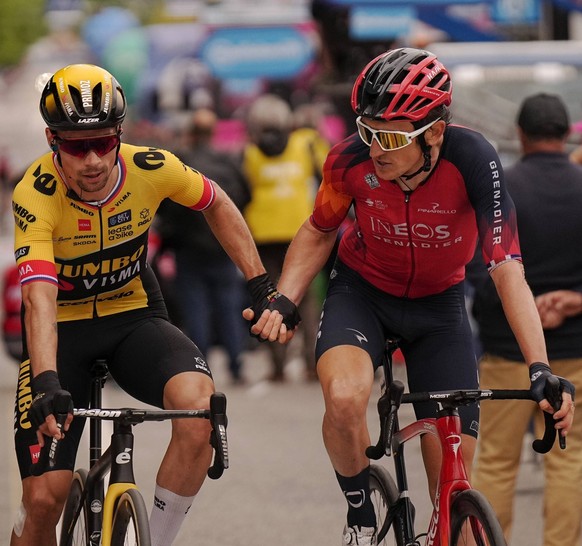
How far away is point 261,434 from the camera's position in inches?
465

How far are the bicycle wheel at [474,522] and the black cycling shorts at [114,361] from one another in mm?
1126

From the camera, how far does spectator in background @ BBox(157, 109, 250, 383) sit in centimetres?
1355

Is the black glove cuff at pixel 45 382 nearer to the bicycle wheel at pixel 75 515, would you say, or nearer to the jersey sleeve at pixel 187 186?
the bicycle wheel at pixel 75 515

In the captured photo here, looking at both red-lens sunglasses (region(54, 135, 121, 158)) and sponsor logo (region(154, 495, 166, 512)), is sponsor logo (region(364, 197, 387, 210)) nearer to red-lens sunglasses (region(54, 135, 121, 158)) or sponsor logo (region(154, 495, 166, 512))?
red-lens sunglasses (region(54, 135, 121, 158))

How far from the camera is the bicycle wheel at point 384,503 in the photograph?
6.14 meters

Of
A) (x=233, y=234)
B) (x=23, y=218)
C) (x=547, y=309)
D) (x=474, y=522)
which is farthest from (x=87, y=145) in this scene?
(x=547, y=309)

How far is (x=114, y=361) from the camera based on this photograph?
616 centimetres

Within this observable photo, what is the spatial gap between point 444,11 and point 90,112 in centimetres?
1294

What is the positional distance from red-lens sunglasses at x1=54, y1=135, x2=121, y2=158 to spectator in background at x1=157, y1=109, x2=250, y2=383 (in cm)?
755

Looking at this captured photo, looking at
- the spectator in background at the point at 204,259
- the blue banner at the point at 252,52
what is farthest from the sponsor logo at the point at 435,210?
the blue banner at the point at 252,52

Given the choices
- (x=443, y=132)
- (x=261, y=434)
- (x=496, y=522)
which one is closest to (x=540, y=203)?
(x=443, y=132)

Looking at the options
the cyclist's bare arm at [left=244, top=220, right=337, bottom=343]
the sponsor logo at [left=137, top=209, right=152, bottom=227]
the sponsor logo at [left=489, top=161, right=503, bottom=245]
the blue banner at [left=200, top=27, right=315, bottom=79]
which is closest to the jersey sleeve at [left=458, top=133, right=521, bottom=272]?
the sponsor logo at [left=489, top=161, right=503, bottom=245]

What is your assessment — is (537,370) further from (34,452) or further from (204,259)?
(204,259)

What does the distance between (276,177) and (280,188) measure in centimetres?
11
